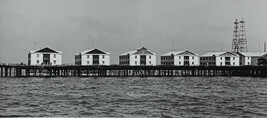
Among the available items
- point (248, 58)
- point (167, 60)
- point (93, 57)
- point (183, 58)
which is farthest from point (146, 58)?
point (248, 58)

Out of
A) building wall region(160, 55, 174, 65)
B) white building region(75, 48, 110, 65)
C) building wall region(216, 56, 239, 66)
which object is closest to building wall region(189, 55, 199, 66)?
building wall region(160, 55, 174, 65)

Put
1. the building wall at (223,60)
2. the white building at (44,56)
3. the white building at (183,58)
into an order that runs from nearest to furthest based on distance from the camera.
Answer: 1. the white building at (44,56)
2. the white building at (183,58)
3. the building wall at (223,60)

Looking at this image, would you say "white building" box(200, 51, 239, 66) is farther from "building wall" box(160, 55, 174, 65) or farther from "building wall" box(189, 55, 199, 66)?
"building wall" box(160, 55, 174, 65)

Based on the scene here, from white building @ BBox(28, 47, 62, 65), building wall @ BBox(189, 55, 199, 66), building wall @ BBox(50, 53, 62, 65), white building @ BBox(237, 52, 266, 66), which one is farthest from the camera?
white building @ BBox(237, 52, 266, 66)

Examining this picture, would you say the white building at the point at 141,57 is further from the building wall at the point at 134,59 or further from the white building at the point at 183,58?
the white building at the point at 183,58

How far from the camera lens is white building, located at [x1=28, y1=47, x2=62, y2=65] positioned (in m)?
94.4

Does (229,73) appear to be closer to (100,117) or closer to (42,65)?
(42,65)

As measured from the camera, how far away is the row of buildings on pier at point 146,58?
95150 mm

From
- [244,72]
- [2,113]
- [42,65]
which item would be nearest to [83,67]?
[42,65]

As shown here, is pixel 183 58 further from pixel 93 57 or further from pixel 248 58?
pixel 93 57

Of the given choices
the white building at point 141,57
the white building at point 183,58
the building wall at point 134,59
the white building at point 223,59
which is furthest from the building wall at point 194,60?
the building wall at point 134,59

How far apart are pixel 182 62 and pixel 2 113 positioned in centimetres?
8600

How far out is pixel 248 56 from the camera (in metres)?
122

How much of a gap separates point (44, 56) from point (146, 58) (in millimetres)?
25120
